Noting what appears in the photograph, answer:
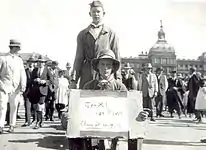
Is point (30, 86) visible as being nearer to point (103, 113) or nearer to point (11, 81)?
point (11, 81)

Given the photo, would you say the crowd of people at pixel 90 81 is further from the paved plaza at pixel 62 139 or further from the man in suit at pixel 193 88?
the paved plaza at pixel 62 139

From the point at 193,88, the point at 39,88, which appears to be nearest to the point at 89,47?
the point at 39,88

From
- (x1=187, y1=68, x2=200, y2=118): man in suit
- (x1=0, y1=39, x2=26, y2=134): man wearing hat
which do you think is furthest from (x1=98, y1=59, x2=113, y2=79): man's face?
(x1=187, y1=68, x2=200, y2=118): man in suit

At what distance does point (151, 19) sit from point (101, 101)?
919 mm

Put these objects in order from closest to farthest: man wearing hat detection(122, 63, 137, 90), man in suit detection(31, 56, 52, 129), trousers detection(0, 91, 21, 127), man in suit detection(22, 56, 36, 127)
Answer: trousers detection(0, 91, 21, 127)
man in suit detection(31, 56, 52, 129)
man in suit detection(22, 56, 36, 127)
man wearing hat detection(122, 63, 137, 90)

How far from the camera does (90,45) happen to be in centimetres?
168

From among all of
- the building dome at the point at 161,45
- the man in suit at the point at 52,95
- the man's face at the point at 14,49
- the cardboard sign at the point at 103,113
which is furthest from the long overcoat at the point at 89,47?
the man in suit at the point at 52,95

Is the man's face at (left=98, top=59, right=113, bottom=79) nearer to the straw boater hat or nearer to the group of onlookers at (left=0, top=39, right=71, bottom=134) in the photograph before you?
the straw boater hat

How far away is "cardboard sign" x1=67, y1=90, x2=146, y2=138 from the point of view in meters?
1.35

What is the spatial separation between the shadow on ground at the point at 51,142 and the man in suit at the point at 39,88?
44 cm

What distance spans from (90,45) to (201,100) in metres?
1.62

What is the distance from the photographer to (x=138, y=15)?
7.09 ft

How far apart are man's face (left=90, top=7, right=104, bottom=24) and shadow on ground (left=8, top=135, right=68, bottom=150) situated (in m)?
0.66

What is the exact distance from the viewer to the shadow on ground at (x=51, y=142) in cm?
209
